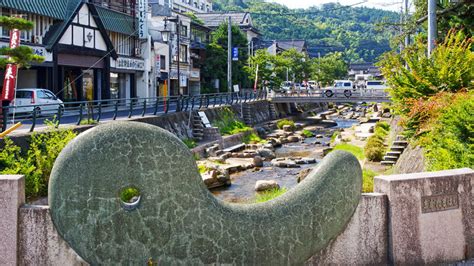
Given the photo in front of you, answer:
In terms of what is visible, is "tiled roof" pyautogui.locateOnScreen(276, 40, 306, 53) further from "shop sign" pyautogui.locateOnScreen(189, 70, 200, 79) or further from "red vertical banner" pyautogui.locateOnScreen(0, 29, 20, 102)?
"red vertical banner" pyautogui.locateOnScreen(0, 29, 20, 102)

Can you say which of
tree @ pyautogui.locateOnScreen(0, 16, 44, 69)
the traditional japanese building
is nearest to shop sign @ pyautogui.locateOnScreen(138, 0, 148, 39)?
the traditional japanese building

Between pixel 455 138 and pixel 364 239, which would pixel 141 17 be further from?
pixel 364 239

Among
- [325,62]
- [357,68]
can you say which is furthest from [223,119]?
[357,68]

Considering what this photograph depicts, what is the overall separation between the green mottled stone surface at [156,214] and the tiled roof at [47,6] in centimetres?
2818

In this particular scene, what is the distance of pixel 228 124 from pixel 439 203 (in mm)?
34175

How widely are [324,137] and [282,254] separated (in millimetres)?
40517

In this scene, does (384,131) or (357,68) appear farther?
(357,68)

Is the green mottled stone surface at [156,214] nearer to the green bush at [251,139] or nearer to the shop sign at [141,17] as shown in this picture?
the green bush at [251,139]

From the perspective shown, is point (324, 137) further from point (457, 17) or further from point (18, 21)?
point (18, 21)

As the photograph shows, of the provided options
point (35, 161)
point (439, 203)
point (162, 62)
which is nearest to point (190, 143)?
point (35, 161)

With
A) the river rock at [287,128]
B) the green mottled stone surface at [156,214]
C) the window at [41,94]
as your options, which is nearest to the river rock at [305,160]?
the window at [41,94]

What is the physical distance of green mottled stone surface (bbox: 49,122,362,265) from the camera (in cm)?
612

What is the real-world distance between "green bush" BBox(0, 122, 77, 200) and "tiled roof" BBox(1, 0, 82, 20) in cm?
1793

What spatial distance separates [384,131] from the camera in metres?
34.7
